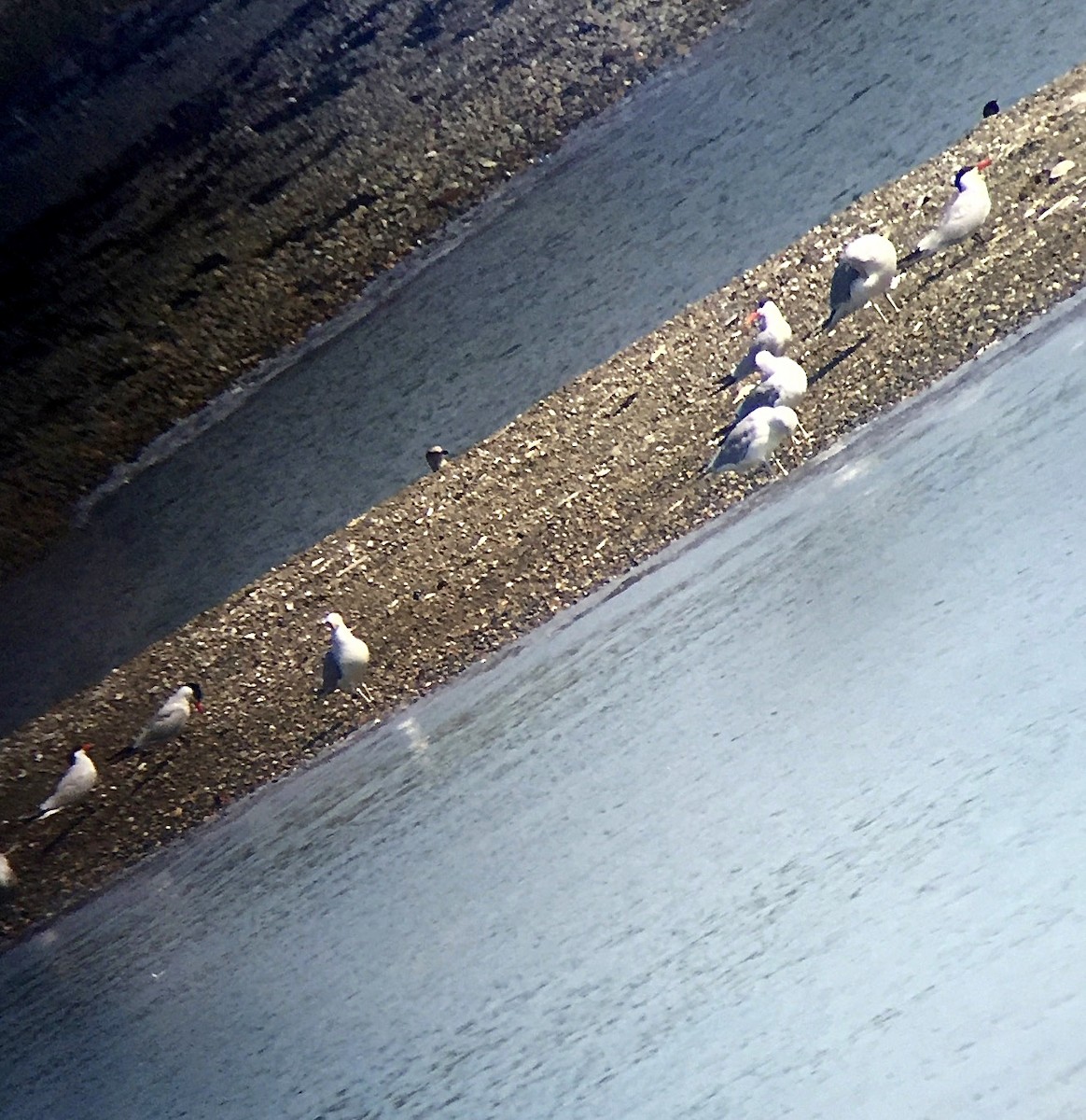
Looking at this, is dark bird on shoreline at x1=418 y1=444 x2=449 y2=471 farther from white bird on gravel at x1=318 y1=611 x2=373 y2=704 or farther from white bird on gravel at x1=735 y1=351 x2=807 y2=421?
white bird on gravel at x1=735 y1=351 x2=807 y2=421

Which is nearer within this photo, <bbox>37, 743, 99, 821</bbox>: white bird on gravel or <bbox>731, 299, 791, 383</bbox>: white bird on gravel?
<bbox>731, 299, 791, 383</bbox>: white bird on gravel

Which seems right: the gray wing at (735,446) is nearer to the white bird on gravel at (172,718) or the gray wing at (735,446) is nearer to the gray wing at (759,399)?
the gray wing at (759,399)

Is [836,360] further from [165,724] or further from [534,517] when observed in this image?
[165,724]

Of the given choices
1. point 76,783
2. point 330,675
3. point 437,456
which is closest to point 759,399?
point 437,456

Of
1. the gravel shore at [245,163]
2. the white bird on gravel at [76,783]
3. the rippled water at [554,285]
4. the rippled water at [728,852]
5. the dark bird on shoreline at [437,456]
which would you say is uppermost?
the gravel shore at [245,163]

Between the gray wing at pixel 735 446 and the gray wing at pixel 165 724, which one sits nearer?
the gray wing at pixel 735 446

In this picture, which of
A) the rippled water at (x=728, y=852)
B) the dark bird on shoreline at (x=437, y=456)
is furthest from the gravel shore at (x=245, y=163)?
the rippled water at (x=728, y=852)

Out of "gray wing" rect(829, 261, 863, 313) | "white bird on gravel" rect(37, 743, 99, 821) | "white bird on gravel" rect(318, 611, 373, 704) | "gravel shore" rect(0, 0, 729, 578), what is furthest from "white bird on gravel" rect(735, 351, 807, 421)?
"white bird on gravel" rect(37, 743, 99, 821)
